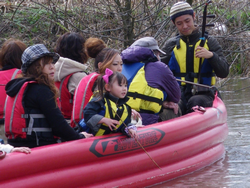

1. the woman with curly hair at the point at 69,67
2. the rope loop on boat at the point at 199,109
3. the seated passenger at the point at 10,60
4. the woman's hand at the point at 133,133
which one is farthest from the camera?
the rope loop on boat at the point at 199,109

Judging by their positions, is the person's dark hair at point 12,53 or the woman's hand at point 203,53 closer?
the person's dark hair at point 12,53

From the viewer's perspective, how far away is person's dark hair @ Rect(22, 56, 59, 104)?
3.05 metres

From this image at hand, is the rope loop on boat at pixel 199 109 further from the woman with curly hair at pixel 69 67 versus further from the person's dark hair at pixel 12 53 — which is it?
the person's dark hair at pixel 12 53

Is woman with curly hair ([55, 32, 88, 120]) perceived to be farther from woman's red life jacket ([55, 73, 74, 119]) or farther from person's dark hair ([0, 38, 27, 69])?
person's dark hair ([0, 38, 27, 69])

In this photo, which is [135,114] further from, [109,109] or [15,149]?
[15,149]

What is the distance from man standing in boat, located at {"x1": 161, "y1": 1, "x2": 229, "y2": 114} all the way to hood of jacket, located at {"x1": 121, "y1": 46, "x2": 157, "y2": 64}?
888 millimetres

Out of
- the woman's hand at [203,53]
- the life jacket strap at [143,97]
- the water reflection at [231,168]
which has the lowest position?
the water reflection at [231,168]

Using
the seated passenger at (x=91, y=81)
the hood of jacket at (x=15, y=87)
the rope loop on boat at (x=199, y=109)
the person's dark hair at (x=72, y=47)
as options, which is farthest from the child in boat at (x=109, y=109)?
the rope loop on boat at (x=199, y=109)

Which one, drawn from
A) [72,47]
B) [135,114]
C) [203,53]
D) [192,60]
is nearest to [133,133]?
[135,114]

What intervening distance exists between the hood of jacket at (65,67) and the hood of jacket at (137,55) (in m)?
0.48

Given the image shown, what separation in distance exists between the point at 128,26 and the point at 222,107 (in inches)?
89.3

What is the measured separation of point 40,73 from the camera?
3.08 metres

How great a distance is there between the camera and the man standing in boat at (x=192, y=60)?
15.0ft

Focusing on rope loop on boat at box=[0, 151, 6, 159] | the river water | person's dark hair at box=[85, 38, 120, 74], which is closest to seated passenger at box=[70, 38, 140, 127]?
person's dark hair at box=[85, 38, 120, 74]
